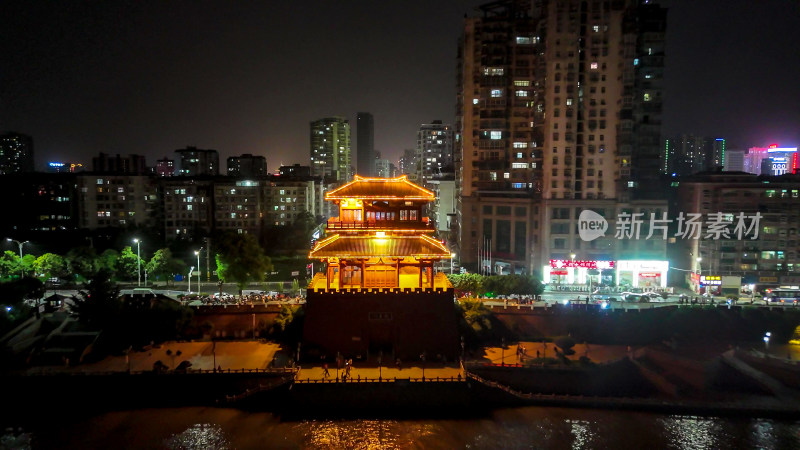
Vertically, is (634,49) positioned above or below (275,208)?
above

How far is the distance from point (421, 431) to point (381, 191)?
13.7 m

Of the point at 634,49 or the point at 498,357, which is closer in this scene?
the point at 498,357

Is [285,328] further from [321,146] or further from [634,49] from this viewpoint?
[321,146]

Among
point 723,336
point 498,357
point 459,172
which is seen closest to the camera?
point 498,357

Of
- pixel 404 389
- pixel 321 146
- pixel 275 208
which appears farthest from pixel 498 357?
pixel 321 146

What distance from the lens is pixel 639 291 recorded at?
45938 millimetres

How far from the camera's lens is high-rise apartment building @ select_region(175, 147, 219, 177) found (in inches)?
3639

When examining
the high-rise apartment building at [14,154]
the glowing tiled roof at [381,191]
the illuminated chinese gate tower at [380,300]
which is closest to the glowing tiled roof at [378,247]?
the illuminated chinese gate tower at [380,300]

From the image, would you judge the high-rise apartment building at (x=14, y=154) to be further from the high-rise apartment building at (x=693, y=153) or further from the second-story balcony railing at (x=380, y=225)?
the high-rise apartment building at (x=693, y=153)

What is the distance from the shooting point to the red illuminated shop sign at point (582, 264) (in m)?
48.8

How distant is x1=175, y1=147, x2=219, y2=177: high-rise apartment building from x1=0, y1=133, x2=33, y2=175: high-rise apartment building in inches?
1305

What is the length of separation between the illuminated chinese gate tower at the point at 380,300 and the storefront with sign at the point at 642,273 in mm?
24992

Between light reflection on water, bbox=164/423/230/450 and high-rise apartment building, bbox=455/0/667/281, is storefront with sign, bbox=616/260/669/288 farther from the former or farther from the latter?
light reflection on water, bbox=164/423/230/450

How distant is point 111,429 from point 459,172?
45050 millimetres
